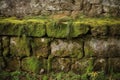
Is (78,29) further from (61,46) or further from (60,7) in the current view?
(60,7)

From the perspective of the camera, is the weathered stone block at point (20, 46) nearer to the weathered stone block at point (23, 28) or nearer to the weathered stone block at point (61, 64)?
the weathered stone block at point (23, 28)

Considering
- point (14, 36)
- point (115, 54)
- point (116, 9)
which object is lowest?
point (115, 54)

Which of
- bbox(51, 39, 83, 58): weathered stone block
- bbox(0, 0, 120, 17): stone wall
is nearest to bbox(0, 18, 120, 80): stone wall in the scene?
bbox(51, 39, 83, 58): weathered stone block

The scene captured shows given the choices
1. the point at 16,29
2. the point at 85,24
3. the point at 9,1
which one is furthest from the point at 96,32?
the point at 9,1

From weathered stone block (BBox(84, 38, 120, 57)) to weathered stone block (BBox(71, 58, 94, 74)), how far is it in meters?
0.12

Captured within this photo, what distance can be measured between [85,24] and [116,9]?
2.93 ft

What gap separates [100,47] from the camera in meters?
4.77

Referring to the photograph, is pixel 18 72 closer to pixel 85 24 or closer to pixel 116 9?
pixel 85 24

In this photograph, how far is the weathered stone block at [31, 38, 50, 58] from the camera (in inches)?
190

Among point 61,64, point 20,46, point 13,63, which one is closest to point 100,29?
point 61,64

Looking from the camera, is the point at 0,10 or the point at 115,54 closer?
the point at 115,54

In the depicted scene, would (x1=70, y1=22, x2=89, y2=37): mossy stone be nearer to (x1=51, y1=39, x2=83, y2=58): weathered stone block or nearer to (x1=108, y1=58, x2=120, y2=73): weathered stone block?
(x1=51, y1=39, x2=83, y2=58): weathered stone block

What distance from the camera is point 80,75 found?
480 cm

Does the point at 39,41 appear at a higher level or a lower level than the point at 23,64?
higher
